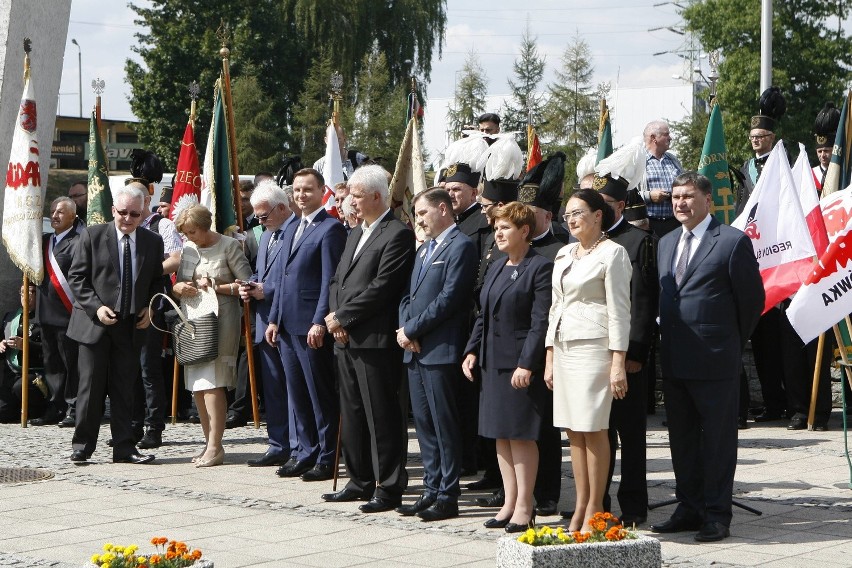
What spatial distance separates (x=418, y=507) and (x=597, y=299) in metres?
1.88

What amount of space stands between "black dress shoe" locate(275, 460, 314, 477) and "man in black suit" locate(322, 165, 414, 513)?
983mm

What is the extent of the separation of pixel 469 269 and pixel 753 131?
5.16m

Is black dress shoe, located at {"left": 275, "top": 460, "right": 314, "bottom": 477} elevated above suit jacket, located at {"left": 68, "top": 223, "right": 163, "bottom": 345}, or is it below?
below

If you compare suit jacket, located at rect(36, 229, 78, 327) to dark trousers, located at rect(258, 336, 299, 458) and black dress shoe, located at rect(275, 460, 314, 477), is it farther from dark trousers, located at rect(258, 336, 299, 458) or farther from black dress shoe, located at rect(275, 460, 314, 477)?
black dress shoe, located at rect(275, 460, 314, 477)

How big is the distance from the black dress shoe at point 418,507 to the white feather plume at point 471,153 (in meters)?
2.44

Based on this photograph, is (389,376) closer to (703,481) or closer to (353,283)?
(353,283)

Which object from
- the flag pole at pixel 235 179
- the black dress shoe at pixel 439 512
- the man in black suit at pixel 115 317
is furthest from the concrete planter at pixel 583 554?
the flag pole at pixel 235 179

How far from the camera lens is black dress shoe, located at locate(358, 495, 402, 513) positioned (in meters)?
7.98

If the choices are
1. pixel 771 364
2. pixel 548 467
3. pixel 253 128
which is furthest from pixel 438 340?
pixel 253 128

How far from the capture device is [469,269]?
7.83 metres

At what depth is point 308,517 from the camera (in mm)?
7816

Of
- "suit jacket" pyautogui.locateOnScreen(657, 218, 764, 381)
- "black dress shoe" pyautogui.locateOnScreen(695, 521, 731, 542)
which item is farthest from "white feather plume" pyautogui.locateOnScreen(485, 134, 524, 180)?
"black dress shoe" pyautogui.locateOnScreen(695, 521, 731, 542)

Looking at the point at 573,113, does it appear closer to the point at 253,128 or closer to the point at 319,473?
the point at 253,128

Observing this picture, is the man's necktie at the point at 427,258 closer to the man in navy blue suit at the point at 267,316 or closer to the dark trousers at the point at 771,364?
the man in navy blue suit at the point at 267,316
